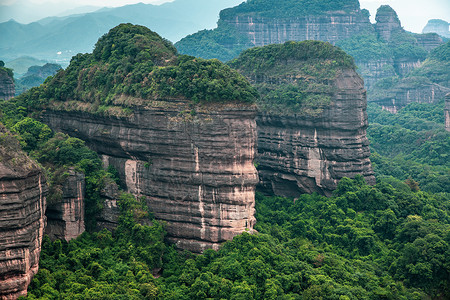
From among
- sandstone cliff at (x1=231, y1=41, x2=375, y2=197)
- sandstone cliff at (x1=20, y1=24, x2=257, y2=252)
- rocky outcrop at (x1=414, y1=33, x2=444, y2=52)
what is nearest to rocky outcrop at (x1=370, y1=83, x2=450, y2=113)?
rocky outcrop at (x1=414, y1=33, x2=444, y2=52)

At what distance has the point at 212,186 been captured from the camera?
4375 centimetres

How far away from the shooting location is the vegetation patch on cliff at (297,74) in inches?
2191

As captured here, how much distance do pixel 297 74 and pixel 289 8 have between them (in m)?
73.6

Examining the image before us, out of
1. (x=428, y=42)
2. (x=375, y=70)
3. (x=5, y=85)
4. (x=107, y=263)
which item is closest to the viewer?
(x=107, y=263)

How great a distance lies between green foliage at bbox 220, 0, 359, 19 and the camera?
127750mm

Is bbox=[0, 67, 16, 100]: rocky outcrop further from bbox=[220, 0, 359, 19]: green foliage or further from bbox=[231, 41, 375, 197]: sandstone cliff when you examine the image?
bbox=[220, 0, 359, 19]: green foliage

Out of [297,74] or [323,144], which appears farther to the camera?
[297,74]

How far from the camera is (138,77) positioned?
4791 centimetres

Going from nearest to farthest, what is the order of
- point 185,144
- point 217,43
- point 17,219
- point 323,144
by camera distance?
point 17,219 < point 185,144 < point 323,144 < point 217,43

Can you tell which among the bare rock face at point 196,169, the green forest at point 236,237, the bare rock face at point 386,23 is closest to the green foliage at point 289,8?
the bare rock face at point 386,23

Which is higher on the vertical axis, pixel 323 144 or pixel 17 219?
pixel 323 144

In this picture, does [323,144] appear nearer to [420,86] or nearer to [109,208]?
[109,208]

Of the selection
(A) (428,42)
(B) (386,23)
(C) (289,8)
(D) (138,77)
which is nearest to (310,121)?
(D) (138,77)

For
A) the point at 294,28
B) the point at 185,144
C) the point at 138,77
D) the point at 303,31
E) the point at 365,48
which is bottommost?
the point at 185,144
